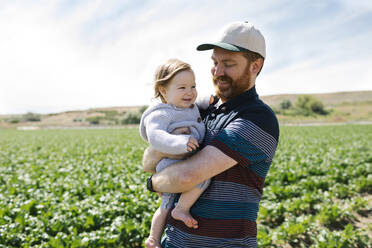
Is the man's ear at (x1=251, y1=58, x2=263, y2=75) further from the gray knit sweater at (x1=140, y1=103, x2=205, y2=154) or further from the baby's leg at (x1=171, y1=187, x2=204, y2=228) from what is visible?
the baby's leg at (x1=171, y1=187, x2=204, y2=228)

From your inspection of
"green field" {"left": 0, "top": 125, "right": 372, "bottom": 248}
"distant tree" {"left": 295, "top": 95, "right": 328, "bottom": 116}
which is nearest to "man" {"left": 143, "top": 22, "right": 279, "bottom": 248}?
"green field" {"left": 0, "top": 125, "right": 372, "bottom": 248}

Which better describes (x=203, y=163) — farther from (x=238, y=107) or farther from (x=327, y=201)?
(x=327, y=201)

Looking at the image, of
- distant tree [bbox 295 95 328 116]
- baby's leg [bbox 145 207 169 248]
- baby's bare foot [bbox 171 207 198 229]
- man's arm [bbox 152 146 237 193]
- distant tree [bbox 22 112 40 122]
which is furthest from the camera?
distant tree [bbox 22 112 40 122]

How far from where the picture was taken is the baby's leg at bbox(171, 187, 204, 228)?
180cm

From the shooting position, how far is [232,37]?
6.09ft

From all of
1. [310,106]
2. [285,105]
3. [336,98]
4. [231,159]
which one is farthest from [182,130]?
[336,98]

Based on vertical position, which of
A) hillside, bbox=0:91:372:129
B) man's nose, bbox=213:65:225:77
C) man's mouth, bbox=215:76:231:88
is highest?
man's nose, bbox=213:65:225:77

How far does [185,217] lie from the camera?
1.80 meters

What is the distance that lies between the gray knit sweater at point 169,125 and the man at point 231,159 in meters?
0.09

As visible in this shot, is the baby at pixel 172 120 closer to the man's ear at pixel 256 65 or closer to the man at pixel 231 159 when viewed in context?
the man at pixel 231 159

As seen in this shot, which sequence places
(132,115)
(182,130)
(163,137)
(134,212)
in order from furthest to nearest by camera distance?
(132,115) < (134,212) < (182,130) < (163,137)

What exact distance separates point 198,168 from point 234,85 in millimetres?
608

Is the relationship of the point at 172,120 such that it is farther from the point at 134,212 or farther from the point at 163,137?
Answer: the point at 134,212

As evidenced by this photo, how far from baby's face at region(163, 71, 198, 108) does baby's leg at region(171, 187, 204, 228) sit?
1.85ft
